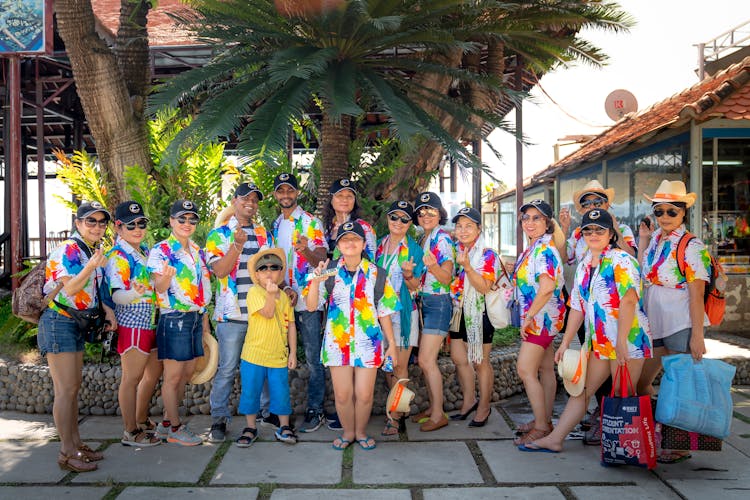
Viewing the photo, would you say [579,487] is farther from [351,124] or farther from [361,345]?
[351,124]

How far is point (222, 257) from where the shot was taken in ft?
15.4

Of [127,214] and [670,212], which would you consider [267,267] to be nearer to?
[127,214]

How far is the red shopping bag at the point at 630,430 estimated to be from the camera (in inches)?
155

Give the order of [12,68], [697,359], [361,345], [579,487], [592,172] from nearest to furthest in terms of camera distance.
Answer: [579,487]
[697,359]
[361,345]
[12,68]
[592,172]

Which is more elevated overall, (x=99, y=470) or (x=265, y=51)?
(x=265, y=51)

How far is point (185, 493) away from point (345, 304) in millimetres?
1611

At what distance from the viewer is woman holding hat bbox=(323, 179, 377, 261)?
16.4ft

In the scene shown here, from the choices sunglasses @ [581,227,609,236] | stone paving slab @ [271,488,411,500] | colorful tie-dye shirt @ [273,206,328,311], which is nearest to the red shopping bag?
sunglasses @ [581,227,609,236]

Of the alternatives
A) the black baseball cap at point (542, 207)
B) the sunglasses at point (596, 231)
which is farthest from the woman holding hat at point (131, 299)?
the sunglasses at point (596, 231)

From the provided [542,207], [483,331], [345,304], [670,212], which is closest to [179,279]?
[345,304]

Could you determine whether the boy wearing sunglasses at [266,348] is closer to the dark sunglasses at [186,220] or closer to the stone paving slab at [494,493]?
the dark sunglasses at [186,220]

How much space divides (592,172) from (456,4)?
790 cm

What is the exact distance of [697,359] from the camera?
416 centimetres

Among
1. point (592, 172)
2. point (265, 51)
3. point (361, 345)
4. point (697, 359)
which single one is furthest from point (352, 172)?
point (592, 172)
